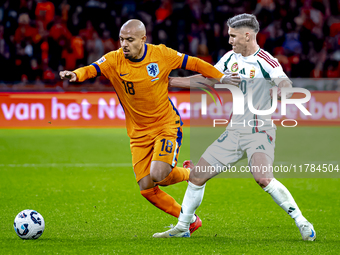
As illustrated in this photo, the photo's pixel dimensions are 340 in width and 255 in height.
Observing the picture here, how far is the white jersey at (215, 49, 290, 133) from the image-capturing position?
4.87 m

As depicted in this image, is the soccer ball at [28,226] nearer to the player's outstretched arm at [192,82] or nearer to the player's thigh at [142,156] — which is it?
the player's thigh at [142,156]

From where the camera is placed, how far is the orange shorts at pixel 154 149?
505 centimetres

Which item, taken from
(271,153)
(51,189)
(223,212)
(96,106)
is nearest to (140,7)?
(96,106)

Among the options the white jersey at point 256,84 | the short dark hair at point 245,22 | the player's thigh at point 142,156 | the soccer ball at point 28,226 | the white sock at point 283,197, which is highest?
the short dark hair at point 245,22

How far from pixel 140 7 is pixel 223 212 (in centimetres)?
1241

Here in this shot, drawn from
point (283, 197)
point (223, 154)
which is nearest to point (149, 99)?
point (223, 154)

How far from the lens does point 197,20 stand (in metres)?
17.2

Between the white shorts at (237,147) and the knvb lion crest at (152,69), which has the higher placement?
the knvb lion crest at (152,69)

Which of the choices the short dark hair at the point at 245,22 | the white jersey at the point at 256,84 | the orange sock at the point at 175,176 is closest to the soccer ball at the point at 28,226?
the orange sock at the point at 175,176

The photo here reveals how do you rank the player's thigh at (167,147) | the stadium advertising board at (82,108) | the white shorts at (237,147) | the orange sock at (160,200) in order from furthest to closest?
the stadium advertising board at (82,108) → the orange sock at (160,200) → the player's thigh at (167,147) → the white shorts at (237,147)

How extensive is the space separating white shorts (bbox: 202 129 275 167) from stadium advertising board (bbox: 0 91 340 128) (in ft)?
28.1

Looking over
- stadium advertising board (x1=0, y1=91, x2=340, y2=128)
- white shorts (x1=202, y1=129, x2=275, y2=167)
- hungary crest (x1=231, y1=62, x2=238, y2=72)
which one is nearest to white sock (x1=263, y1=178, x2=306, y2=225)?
white shorts (x1=202, y1=129, x2=275, y2=167)

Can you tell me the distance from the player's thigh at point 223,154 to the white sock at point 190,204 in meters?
0.24

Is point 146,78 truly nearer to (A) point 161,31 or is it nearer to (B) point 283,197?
(B) point 283,197
